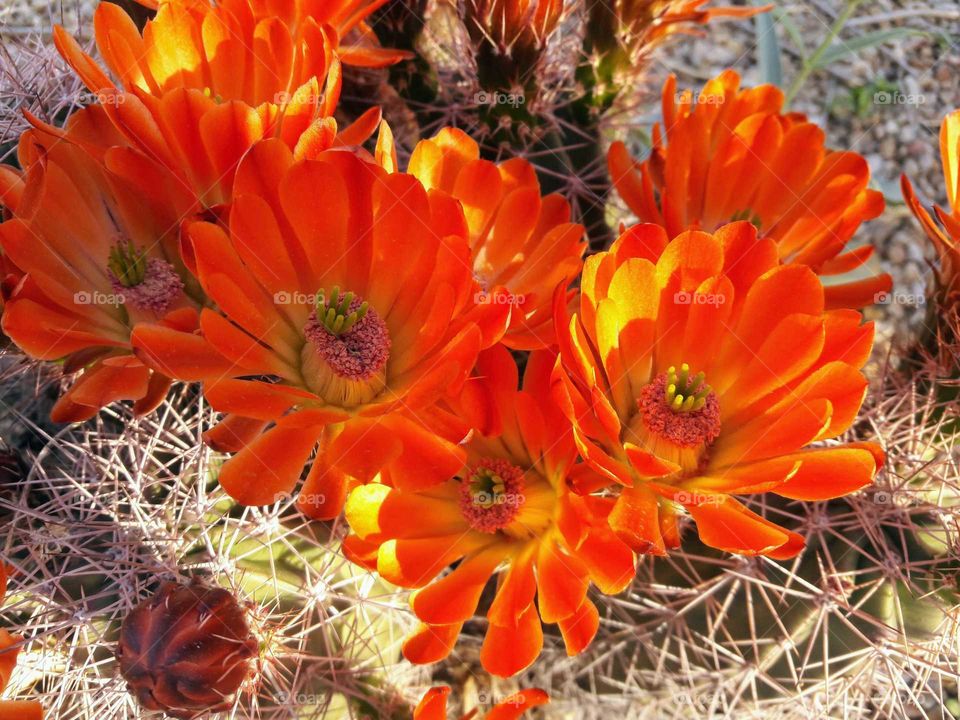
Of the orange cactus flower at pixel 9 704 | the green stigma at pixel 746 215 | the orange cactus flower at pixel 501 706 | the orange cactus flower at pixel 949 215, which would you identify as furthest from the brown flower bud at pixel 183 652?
the orange cactus flower at pixel 949 215

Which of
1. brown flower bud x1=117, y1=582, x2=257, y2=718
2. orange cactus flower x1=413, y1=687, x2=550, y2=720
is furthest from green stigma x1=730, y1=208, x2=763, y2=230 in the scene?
brown flower bud x1=117, y1=582, x2=257, y2=718

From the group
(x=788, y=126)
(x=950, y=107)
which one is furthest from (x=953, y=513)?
(x=950, y=107)

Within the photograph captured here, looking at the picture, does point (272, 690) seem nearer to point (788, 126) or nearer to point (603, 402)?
point (603, 402)

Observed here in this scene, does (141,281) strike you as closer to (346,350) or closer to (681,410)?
(346,350)

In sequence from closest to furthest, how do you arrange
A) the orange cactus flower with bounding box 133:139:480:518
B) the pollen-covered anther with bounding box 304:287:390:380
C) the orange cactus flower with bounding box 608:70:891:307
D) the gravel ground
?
the orange cactus flower with bounding box 133:139:480:518 < the pollen-covered anther with bounding box 304:287:390:380 < the orange cactus flower with bounding box 608:70:891:307 < the gravel ground

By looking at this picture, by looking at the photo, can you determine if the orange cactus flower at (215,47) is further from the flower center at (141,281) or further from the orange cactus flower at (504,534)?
the orange cactus flower at (504,534)

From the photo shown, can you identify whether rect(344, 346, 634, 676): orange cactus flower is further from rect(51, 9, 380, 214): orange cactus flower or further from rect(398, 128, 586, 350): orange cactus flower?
rect(51, 9, 380, 214): orange cactus flower
